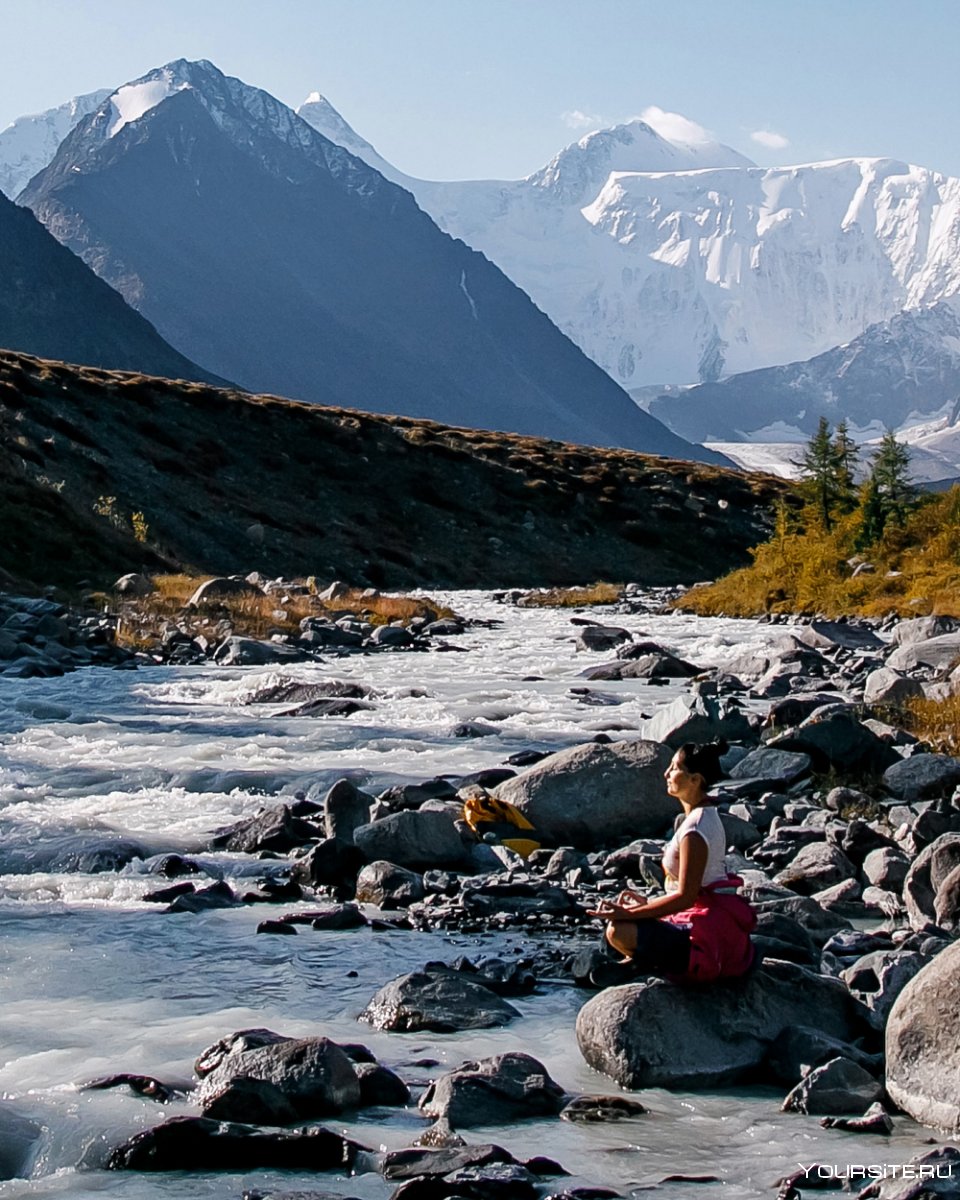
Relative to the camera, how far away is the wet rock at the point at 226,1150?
732cm

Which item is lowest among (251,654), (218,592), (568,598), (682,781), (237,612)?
(568,598)

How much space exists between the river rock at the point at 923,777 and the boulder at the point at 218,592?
25.1 metres

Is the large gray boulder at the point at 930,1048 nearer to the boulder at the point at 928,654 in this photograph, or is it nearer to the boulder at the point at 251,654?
the boulder at the point at 928,654

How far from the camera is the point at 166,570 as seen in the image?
46750mm

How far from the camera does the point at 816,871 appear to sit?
12.6 meters

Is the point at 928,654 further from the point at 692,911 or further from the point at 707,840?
Result: the point at 692,911

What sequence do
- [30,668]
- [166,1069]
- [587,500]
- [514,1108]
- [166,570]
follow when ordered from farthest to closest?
[587,500], [166,570], [30,668], [166,1069], [514,1108]

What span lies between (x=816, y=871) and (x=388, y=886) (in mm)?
3892

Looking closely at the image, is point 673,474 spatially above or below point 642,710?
above

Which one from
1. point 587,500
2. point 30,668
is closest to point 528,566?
point 587,500

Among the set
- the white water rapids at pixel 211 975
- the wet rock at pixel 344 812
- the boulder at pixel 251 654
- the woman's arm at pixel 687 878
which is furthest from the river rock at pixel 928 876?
the boulder at pixel 251 654

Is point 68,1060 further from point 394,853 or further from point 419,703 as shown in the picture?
Result: point 419,703

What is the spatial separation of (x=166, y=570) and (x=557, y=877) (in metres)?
35.5

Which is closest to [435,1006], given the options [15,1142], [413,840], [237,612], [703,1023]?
[703,1023]
